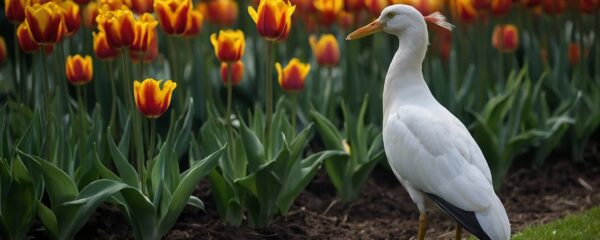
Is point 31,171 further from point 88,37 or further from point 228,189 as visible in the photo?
point 88,37

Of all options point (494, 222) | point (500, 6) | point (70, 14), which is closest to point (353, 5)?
point (500, 6)

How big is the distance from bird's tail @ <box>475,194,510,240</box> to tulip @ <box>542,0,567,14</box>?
3.04 meters

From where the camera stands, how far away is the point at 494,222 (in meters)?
3.80

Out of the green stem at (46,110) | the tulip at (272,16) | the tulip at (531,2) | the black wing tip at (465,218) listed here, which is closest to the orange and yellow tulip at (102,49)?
the green stem at (46,110)

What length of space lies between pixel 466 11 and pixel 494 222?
2.48 m

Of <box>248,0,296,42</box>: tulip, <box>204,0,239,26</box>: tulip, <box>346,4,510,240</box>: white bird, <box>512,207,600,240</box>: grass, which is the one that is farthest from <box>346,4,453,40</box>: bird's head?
<box>204,0,239,26</box>: tulip

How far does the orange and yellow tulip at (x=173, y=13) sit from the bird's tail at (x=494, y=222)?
5.34ft

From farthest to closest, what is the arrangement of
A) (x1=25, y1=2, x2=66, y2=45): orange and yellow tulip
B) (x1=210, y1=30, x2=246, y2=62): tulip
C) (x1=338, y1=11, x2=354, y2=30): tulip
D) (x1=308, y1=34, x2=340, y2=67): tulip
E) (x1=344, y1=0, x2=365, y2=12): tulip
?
(x1=338, y1=11, x2=354, y2=30): tulip
(x1=344, y1=0, x2=365, y2=12): tulip
(x1=308, y1=34, x2=340, y2=67): tulip
(x1=210, y1=30, x2=246, y2=62): tulip
(x1=25, y1=2, x2=66, y2=45): orange and yellow tulip

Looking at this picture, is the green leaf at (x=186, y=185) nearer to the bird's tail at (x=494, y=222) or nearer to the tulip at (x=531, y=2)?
the bird's tail at (x=494, y=222)

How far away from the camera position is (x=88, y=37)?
5707 millimetres

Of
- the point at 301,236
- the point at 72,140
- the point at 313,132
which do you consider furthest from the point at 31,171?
the point at 313,132

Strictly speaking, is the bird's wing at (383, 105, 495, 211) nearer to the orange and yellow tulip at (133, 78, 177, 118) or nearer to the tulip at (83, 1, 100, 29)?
the orange and yellow tulip at (133, 78, 177, 118)

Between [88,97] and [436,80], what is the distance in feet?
7.01

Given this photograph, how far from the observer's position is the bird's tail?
3.77m
